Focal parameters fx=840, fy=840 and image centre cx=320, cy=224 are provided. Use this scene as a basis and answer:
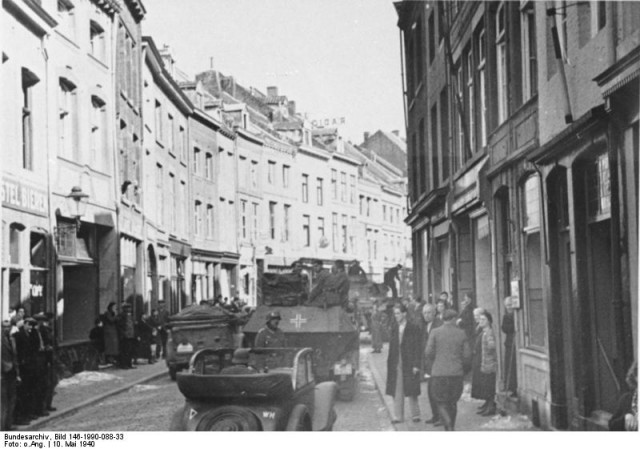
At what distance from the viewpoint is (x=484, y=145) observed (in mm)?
9391

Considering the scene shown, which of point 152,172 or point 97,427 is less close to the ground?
point 152,172

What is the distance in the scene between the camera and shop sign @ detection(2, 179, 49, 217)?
28.0 feet

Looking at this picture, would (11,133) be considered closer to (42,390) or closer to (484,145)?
(42,390)

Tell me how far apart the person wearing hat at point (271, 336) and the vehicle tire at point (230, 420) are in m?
3.07

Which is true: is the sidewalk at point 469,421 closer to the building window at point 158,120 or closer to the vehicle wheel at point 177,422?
the vehicle wheel at point 177,422

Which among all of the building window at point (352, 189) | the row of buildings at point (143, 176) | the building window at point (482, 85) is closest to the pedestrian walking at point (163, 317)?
the row of buildings at point (143, 176)

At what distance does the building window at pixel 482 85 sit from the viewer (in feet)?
30.3

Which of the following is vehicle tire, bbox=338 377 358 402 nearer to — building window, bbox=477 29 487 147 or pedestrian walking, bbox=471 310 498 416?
pedestrian walking, bbox=471 310 498 416

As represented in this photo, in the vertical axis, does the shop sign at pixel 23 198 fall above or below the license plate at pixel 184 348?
above

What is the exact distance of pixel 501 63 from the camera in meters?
8.86

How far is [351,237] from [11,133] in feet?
14.6

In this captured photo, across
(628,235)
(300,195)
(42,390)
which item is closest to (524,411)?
(628,235)

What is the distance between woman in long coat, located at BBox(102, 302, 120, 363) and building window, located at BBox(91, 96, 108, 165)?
191 cm

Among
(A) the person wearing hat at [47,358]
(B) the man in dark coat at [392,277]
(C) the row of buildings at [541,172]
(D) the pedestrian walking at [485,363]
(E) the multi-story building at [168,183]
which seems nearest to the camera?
(C) the row of buildings at [541,172]
